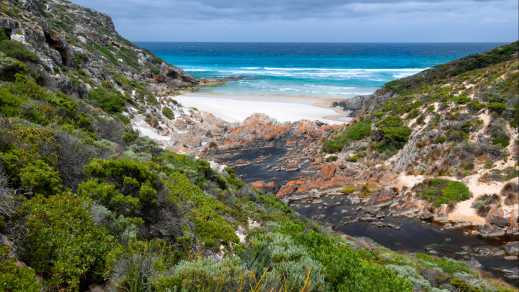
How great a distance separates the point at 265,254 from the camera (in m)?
5.84

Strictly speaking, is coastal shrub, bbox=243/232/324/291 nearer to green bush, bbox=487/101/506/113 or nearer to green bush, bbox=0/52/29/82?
green bush, bbox=0/52/29/82

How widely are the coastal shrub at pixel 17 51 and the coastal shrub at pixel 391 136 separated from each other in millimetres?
22590

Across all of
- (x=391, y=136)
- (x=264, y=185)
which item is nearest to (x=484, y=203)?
(x=391, y=136)

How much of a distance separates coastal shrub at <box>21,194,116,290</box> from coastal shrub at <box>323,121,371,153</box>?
84.5 ft

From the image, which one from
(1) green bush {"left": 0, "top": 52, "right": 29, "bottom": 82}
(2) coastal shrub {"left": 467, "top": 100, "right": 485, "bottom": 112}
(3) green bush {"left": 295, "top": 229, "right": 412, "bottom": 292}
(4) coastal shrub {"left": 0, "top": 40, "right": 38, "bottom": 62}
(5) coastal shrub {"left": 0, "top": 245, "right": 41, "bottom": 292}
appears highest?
(4) coastal shrub {"left": 0, "top": 40, "right": 38, "bottom": 62}

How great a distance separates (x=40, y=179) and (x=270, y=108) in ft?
141

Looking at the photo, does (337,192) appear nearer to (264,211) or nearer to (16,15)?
(264,211)

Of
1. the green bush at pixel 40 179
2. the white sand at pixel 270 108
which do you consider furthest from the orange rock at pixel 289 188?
the white sand at pixel 270 108

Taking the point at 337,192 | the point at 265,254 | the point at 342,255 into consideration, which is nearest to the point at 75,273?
the point at 265,254

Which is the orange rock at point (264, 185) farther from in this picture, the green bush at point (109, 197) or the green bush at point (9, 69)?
the green bush at point (109, 197)

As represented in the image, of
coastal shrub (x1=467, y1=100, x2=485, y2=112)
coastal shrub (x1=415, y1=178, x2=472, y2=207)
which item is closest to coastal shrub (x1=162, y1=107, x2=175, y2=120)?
coastal shrub (x1=415, y1=178, x2=472, y2=207)

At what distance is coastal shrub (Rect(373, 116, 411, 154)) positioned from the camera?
27375mm

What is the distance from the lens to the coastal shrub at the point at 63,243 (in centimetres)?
475

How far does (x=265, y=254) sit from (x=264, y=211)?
27.1ft
